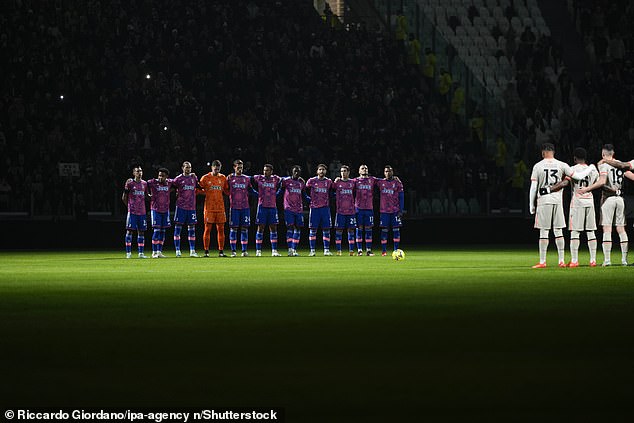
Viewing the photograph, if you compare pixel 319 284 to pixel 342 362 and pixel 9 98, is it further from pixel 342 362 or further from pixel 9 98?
pixel 9 98

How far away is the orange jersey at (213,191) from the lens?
30844 mm

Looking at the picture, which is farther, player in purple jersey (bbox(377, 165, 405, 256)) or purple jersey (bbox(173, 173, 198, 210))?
player in purple jersey (bbox(377, 165, 405, 256))

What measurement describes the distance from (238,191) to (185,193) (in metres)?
1.30

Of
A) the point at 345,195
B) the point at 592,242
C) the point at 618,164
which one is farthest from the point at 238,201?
the point at 618,164

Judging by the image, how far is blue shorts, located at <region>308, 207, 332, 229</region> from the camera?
32188 mm

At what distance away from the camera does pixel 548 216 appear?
2297 cm

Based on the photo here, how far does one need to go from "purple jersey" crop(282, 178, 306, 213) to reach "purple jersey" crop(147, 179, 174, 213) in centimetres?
298

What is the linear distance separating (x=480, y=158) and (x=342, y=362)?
110 feet

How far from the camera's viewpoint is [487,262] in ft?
86.8

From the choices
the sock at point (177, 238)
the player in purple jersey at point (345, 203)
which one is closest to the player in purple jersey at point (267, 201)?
Result: the player in purple jersey at point (345, 203)

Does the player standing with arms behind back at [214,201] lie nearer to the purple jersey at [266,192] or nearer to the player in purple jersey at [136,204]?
the purple jersey at [266,192]

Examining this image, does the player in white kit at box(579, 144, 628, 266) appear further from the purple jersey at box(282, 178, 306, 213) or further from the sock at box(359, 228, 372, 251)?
the purple jersey at box(282, 178, 306, 213)

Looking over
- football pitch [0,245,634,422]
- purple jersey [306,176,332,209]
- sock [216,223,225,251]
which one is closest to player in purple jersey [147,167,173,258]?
sock [216,223,225,251]

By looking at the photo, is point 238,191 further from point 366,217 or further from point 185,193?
point 366,217
